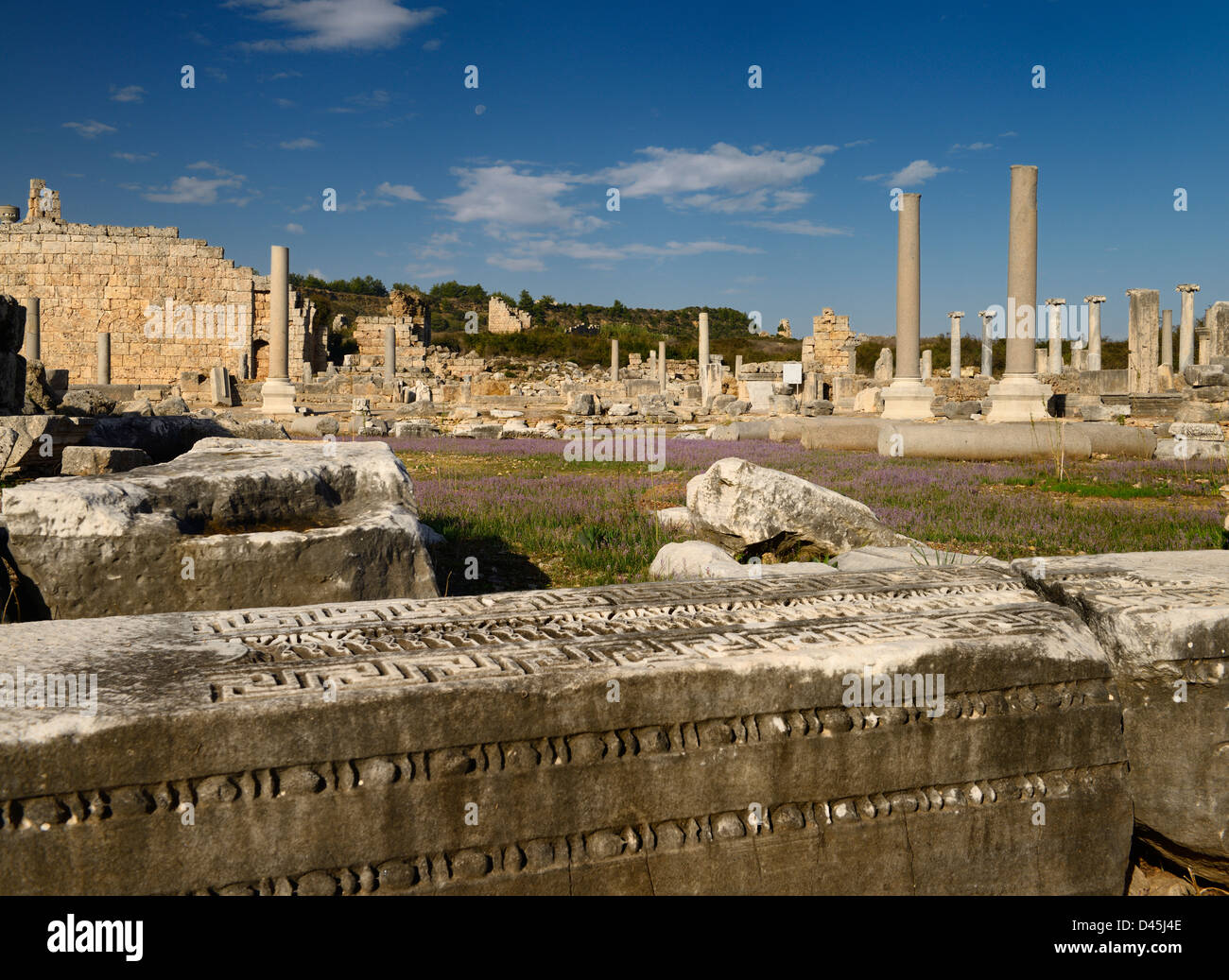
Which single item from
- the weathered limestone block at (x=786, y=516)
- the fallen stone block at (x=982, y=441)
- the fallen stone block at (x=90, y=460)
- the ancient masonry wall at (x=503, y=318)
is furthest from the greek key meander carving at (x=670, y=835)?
the ancient masonry wall at (x=503, y=318)

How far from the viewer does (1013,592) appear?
260cm

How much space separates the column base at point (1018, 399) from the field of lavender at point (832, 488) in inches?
143

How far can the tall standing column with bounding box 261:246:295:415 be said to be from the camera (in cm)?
1853

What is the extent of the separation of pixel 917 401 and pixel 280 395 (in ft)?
43.5

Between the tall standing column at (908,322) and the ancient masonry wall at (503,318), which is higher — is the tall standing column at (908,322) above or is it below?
below

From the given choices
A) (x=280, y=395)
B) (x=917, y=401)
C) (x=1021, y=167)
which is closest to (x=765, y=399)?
(x=917, y=401)

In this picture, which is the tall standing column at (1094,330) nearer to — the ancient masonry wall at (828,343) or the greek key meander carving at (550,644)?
the ancient masonry wall at (828,343)

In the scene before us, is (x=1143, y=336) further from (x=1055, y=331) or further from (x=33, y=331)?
(x=33, y=331)

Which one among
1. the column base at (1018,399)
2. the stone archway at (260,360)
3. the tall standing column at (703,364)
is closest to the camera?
the column base at (1018,399)

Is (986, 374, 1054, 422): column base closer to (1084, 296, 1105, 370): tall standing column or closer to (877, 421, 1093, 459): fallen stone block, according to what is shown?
(877, 421, 1093, 459): fallen stone block

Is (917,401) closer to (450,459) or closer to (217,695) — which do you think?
(450,459)

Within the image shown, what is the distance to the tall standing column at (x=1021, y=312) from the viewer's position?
48.6 feet
